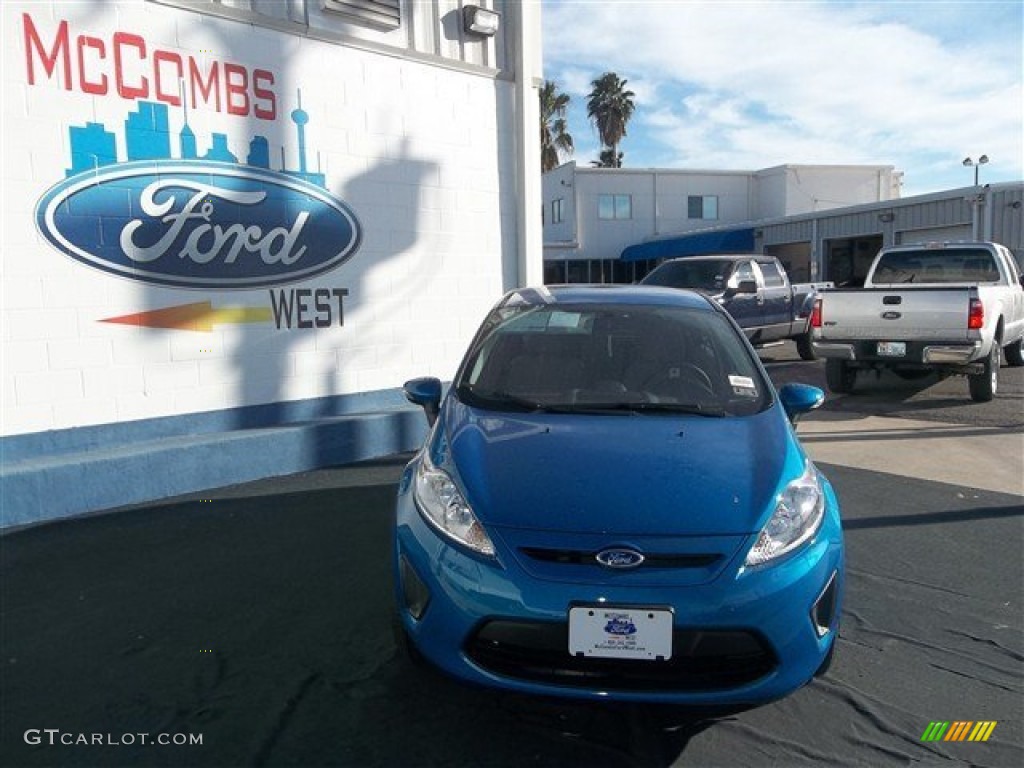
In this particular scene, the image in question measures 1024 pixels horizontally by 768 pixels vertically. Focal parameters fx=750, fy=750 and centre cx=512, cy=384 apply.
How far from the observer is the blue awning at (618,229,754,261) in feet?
97.3

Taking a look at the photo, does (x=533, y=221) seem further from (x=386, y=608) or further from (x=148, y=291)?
(x=386, y=608)

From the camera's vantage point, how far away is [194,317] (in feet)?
19.2

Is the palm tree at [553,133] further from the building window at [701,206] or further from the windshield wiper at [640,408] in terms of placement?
the windshield wiper at [640,408]

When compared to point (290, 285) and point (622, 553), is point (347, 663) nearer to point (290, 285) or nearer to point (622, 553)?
point (622, 553)

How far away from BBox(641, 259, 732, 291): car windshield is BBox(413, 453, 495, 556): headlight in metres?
10.4

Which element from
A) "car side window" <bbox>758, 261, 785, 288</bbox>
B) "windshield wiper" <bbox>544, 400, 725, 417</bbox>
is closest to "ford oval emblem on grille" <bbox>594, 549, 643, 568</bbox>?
"windshield wiper" <bbox>544, 400, 725, 417</bbox>

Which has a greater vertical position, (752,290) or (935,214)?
(935,214)

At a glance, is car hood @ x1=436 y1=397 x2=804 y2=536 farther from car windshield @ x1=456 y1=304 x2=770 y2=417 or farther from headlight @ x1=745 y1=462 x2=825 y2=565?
car windshield @ x1=456 y1=304 x2=770 y2=417

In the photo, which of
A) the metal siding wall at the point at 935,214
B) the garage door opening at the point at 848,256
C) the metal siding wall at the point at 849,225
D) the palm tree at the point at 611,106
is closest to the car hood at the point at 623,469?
the metal siding wall at the point at 935,214

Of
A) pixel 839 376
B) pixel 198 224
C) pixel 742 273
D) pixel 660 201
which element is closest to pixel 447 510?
pixel 198 224

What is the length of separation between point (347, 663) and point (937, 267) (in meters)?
9.82

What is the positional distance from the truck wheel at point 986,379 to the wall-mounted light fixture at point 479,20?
21.7 feet

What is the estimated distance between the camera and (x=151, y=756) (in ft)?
8.25

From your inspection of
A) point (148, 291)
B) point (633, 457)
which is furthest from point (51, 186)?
point (633, 457)
